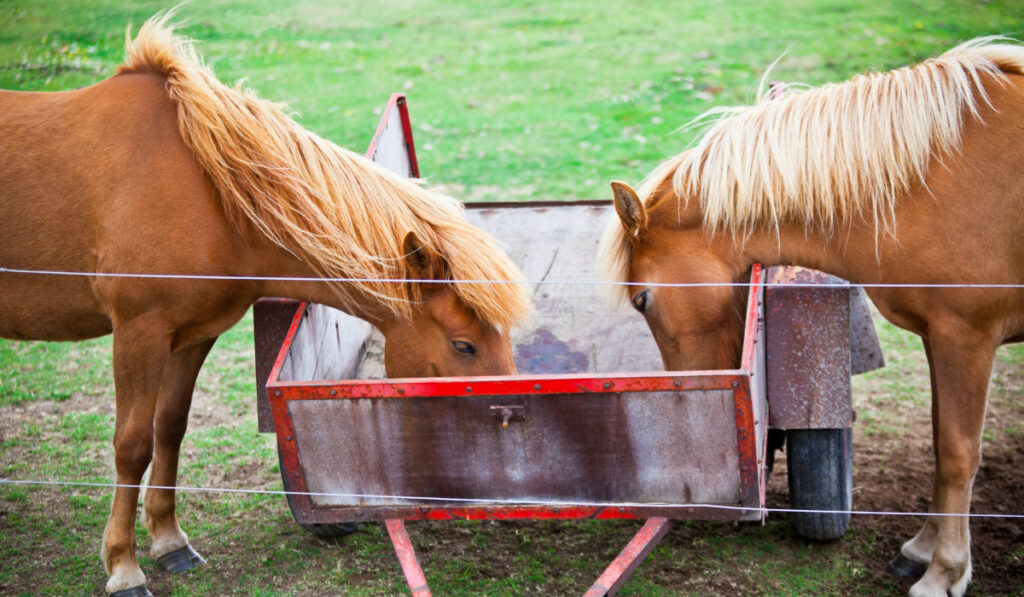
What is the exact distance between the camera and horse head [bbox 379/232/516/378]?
→ 2975 millimetres

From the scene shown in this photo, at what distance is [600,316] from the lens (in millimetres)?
4500

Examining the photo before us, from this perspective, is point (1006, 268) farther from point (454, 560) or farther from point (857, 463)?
point (454, 560)

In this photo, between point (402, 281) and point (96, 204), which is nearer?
point (402, 281)

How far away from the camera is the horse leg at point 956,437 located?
297cm

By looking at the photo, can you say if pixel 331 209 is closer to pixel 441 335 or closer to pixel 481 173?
pixel 441 335

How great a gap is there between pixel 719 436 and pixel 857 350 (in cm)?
143

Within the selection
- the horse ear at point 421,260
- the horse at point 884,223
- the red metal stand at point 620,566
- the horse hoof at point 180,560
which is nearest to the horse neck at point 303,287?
the horse ear at point 421,260

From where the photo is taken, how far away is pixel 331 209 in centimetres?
304

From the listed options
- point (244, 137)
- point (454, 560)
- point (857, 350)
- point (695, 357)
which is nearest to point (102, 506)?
point (454, 560)

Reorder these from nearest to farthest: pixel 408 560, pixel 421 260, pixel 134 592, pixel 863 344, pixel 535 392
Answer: pixel 535 392, pixel 408 560, pixel 421 260, pixel 134 592, pixel 863 344

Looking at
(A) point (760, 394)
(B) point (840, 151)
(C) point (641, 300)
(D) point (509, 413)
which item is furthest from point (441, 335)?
(B) point (840, 151)

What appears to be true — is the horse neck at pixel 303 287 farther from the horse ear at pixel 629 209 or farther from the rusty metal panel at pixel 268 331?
the horse ear at pixel 629 209

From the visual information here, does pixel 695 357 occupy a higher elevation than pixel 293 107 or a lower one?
lower

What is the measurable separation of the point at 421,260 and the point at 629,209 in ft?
2.48
